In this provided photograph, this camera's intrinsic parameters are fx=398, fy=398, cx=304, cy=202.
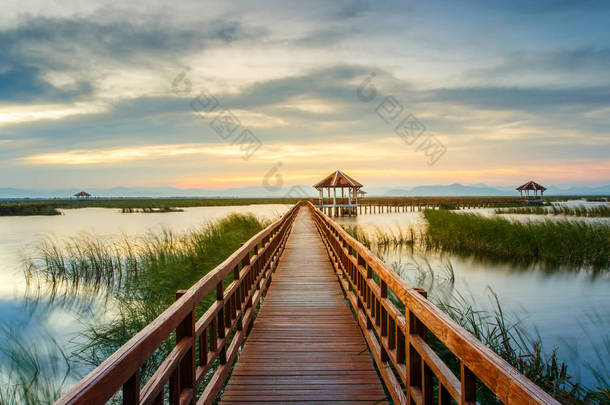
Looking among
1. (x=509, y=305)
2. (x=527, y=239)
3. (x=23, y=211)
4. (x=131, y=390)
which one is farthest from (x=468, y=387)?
(x=23, y=211)

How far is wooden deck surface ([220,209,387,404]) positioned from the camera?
3209 mm

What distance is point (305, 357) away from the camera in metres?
3.97

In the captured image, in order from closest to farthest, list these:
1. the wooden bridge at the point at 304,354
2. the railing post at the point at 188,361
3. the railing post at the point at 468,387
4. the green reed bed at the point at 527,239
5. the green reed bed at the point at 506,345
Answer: the wooden bridge at the point at 304,354 → the railing post at the point at 468,387 → the railing post at the point at 188,361 → the green reed bed at the point at 506,345 → the green reed bed at the point at 527,239

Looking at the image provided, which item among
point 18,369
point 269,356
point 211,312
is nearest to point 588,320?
point 269,356

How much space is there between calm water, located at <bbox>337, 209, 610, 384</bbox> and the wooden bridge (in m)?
3.52

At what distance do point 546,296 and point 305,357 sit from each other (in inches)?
365

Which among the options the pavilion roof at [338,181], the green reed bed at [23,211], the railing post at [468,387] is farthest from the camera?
the green reed bed at [23,211]

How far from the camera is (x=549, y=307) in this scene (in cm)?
990

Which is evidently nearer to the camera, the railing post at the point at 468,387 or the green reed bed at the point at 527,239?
the railing post at the point at 468,387

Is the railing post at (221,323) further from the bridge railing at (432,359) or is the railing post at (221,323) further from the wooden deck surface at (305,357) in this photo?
the bridge railing at (432,359)

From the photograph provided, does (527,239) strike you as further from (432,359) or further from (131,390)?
(131,390)

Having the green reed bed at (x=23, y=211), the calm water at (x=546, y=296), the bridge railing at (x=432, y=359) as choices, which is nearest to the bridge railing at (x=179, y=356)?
the bridge railing at (x=432, y=359)

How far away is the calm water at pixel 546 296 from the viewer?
7.51 meters

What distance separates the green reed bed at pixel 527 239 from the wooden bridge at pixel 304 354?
10.8m
